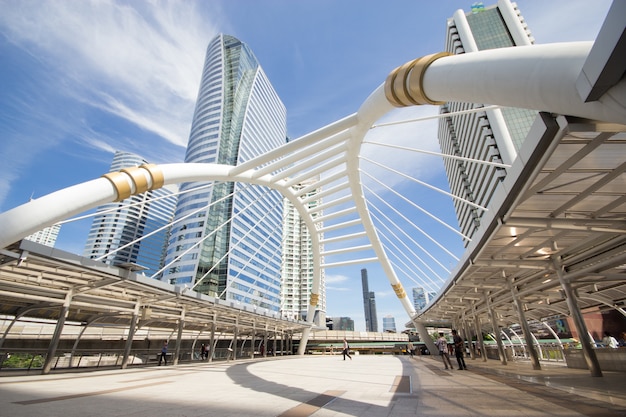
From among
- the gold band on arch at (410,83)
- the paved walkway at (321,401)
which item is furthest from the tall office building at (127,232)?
the gold band on arch at (410,83)

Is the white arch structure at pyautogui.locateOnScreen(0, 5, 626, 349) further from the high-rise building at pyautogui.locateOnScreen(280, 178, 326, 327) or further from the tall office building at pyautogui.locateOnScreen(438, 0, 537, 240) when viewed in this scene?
the high-rise building at pyautogui.locateOnScreen(280, 178, 326, 327)

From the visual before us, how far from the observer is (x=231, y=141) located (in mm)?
79375

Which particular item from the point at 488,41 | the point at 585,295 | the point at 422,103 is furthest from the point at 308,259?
the point at 422,103

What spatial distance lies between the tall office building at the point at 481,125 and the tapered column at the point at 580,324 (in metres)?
55.2

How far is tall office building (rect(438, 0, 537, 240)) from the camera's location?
6369cm

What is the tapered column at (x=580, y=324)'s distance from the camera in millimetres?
8977

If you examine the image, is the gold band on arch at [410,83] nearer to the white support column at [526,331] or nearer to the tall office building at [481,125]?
the white support column at [526,331]

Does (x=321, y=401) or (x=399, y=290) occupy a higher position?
(x=399, y=290)

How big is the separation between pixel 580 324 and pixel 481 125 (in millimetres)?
67450

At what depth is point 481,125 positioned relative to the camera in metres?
66.4

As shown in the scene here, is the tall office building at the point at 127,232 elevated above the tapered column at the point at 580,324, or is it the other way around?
the tall office building at the point at 127,232

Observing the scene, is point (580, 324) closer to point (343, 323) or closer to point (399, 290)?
point (399, 290)

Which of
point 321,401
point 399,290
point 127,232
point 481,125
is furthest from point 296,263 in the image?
point 321,401

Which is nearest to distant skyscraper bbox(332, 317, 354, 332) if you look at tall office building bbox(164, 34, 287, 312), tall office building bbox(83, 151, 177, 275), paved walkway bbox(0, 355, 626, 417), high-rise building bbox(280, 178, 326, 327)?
high-rise building bbox(280, 178, 326, 327)
